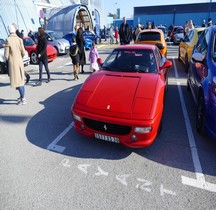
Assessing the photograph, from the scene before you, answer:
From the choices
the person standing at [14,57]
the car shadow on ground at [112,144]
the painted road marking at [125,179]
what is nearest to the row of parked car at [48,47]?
the person standing at [14,57]

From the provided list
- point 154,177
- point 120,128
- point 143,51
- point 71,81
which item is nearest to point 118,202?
point 154,177

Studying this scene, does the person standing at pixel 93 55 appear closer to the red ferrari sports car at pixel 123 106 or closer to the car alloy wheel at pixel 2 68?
the car alloy wheel at pixel 2 68

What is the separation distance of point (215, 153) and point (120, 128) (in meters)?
1.63

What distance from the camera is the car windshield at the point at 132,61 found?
14.2 ft

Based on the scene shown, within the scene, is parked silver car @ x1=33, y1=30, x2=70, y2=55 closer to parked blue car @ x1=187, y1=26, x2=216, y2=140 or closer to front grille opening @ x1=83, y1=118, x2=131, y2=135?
parked blue car @ x1=187, y1=26, x2=216, y2=140

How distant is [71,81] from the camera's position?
8.20m

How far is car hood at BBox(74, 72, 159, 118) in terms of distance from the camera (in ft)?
10.6

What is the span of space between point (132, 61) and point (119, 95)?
4.22 ft

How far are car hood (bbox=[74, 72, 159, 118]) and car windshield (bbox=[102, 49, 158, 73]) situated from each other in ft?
0.86

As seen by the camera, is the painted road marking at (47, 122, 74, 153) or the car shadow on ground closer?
the car shadow on ground

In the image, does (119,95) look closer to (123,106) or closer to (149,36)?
(123,106)

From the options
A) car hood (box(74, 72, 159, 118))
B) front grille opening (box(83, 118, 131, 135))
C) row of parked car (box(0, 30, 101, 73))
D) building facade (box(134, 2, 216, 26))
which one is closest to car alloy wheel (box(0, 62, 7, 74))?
row of parked car (box(0, 30, 101, 73))

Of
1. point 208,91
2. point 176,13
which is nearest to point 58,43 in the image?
point 208,91

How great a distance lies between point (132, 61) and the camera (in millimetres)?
4496
